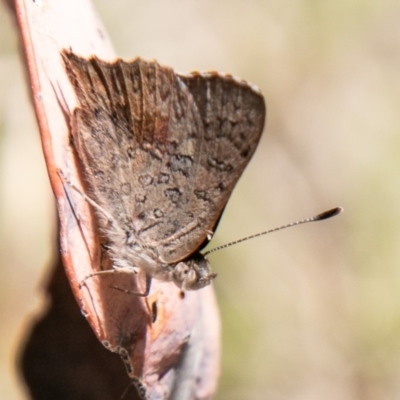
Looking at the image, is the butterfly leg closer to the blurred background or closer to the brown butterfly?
the brown butterfly

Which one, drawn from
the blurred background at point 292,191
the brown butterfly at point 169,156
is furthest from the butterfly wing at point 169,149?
the blurred background at point 292,191

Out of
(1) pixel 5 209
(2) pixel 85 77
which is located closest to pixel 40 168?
(1) pixel 5 209

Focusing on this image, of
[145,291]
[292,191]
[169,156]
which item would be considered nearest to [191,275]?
[145,291]

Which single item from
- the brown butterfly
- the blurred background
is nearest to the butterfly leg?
the brown butterfly

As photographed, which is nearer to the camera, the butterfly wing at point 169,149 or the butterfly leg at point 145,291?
the butterfly leg at point 145,291

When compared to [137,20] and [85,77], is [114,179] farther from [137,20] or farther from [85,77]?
[137,20]

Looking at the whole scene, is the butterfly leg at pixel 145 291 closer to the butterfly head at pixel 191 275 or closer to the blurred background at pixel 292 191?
the butterfly head at pixel 191 275
